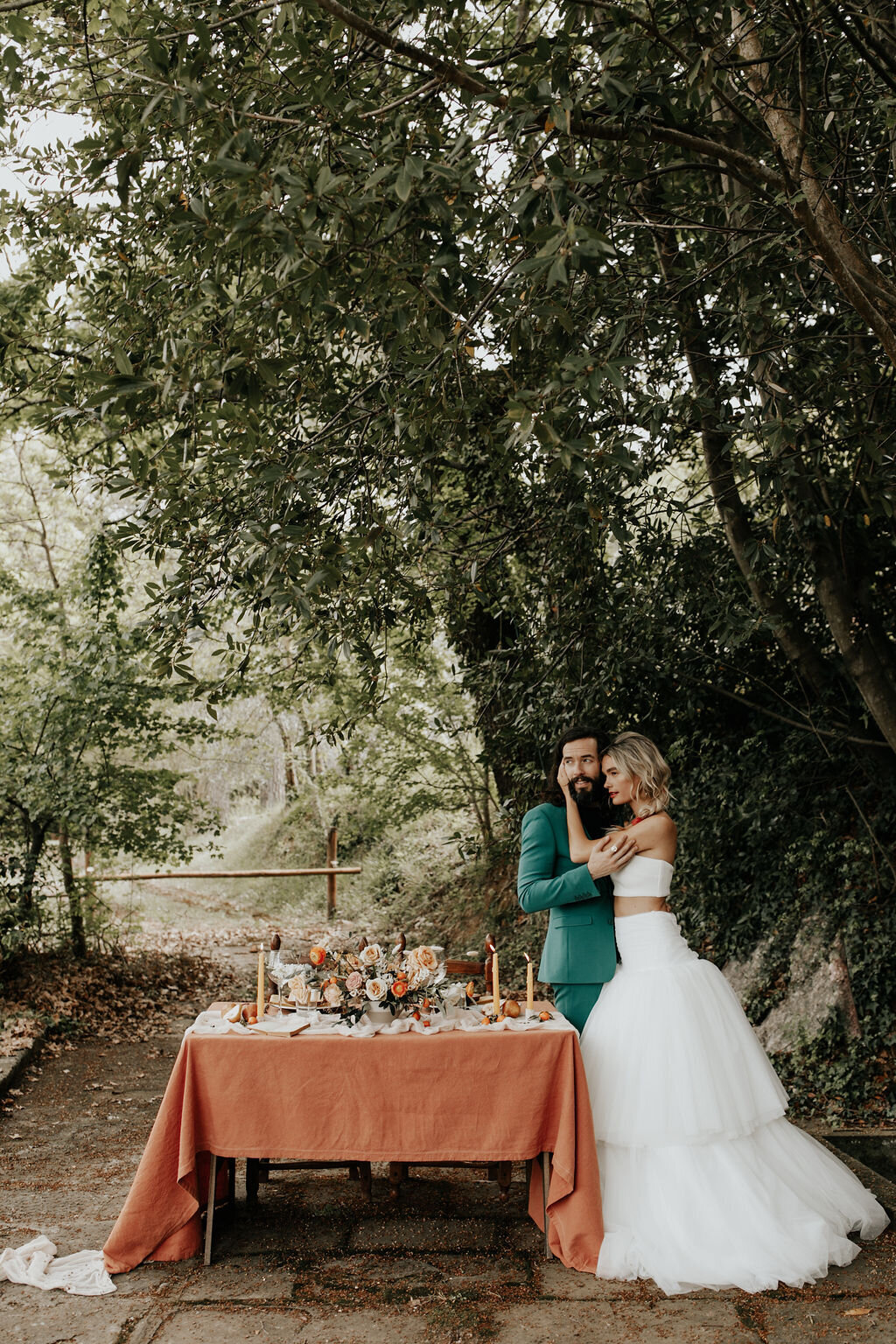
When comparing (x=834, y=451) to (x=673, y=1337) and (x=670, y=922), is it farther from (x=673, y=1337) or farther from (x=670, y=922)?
(x=673, y=1337)

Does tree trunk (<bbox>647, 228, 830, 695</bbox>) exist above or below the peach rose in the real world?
A: above

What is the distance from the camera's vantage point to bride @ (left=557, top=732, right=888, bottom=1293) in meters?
3.82

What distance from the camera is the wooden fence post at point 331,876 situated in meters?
16.3

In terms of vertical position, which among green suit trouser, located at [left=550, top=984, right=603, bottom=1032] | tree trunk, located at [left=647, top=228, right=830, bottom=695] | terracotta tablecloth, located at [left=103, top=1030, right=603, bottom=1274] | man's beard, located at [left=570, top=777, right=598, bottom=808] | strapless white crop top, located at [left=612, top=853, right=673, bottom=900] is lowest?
terracotta tablecloth, located at [left=103, top=1030, right=603, bottom=1274]

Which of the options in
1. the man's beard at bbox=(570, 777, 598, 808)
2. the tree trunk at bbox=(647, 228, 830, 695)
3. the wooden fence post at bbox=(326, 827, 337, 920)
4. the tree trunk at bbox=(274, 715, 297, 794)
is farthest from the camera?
the tree trunk at bbox=(274, 715, 297, 794)

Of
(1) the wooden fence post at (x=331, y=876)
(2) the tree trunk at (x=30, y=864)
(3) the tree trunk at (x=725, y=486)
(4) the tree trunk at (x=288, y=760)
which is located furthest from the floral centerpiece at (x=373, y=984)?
(4) the tree trunk at (x=288, y=760)

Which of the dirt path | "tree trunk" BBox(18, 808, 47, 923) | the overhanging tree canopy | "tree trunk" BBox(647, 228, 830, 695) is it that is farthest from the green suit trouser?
"tree trunk" BBox(18, 808, 47, 923)

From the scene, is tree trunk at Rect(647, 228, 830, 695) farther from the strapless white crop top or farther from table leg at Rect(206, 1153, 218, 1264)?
table leg at Rect(206, 1153, 218, 1264)

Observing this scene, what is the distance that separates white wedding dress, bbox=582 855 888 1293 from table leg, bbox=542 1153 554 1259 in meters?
0.22

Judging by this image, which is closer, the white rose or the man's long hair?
the white rose

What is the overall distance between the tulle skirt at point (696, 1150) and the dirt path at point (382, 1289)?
0.11 m

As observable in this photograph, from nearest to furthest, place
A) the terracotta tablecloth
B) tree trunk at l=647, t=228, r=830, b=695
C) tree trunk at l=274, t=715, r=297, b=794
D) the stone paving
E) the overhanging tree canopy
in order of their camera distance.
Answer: the overhanging tree canopy < the stone paving < the terracotta tablecloth < tree trunk at l=647, t=228, r=830, b=695 < tree trunk at l=274, t=715, r=297, b=794

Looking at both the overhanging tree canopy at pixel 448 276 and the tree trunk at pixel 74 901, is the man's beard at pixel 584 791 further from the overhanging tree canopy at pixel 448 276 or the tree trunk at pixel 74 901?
the tree trunk at pixel 74 901

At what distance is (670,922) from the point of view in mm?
4578
